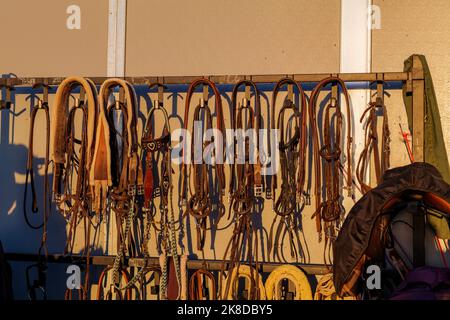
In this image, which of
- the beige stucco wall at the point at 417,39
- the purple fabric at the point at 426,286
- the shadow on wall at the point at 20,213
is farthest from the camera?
the shadow on wall at the point at 20,213

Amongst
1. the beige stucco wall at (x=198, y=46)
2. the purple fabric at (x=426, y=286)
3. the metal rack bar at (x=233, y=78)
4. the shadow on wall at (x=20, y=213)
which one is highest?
the beige stucco wall at (x=198, y=46)

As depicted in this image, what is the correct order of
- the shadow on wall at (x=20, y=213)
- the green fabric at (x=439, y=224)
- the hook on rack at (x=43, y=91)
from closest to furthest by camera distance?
the green fabric at (x=439, y=224) → the hook on rack at (x=43, y=91) → the shadow on wall at (x=20, y=213)

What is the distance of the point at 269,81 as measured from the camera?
13.9 ft

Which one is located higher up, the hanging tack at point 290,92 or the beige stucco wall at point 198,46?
the beige stucco wall at point 198,46

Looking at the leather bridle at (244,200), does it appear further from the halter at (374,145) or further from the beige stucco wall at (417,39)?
the beige stucco wall at (417,39)

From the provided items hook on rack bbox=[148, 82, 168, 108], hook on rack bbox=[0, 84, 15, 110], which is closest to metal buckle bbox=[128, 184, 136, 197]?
hook on rack bbox=[148, 82, 168, 108]

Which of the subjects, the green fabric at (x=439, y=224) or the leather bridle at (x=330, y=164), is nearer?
the green fabric at (x=439, y=224)

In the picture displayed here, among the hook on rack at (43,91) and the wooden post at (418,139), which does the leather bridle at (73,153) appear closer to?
the hook on rack at (43,91)

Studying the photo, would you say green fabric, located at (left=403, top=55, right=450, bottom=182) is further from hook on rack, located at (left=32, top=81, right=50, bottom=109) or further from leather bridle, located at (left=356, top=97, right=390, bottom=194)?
hook on rack, located at (left=32, top=81, right=50, bottom=109)

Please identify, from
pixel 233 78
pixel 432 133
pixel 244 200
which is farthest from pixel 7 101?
pixel 432 133

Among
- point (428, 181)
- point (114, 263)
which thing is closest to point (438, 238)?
point (428, 181)

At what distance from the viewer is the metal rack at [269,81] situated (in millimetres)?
4012

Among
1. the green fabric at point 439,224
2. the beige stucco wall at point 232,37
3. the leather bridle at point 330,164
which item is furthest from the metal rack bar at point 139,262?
the beige stucco wall at point 232,37
